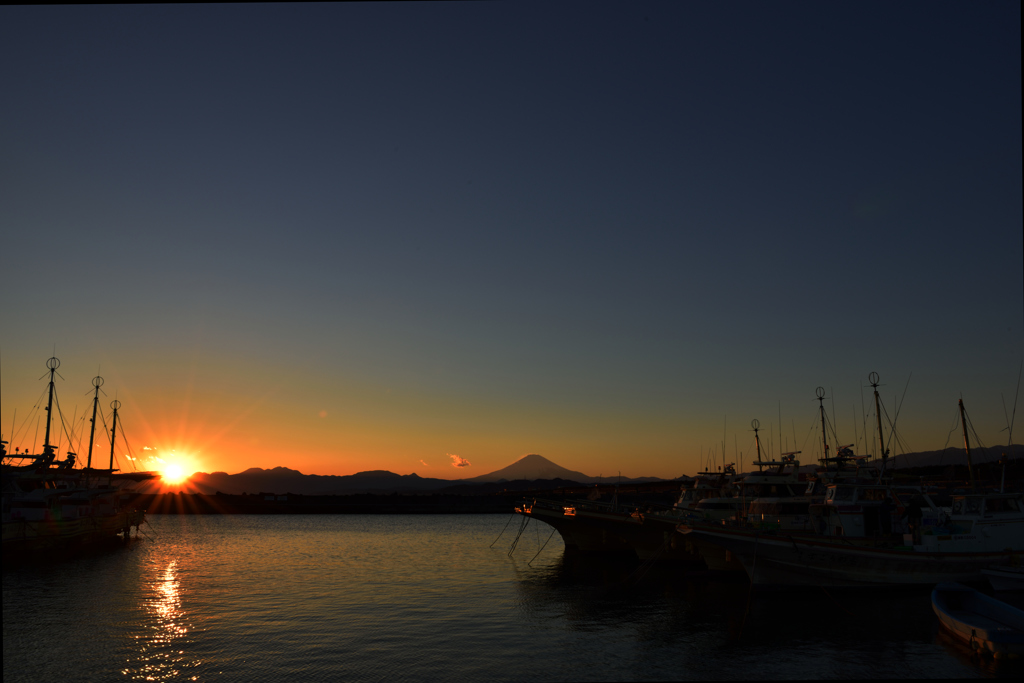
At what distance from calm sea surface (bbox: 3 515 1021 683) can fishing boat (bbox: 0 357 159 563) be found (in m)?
5.16

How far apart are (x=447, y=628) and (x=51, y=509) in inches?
1649

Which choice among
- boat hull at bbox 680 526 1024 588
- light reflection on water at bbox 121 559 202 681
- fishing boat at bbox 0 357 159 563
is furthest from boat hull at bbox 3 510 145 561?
boat hull at bbox 680 526 1024 588

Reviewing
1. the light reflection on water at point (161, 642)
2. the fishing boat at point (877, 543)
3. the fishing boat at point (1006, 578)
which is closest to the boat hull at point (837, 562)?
the fishing boat at point (877, 543)

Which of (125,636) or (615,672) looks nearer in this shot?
(615,672)

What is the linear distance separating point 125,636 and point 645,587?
23530 millimetres

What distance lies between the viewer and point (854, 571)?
97.9 feet

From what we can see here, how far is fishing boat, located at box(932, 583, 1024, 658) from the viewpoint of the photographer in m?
19.8

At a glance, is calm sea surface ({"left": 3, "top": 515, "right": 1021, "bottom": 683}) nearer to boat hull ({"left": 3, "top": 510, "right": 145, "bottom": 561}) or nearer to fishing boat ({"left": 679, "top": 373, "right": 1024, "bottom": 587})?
fishing boat ({"left": 679, "top": 373, "right": 1024, "bottom": 587})

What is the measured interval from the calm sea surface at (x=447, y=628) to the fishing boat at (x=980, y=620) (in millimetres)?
689

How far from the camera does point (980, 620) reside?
72.6 ft

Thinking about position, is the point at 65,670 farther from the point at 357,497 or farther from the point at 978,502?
the point at 357,497

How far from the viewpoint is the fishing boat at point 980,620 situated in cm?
1980

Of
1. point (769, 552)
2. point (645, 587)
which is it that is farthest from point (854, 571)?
point (645, 587)

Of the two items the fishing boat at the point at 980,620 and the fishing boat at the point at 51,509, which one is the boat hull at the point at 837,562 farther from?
the fishing boat at the point at 51,509
